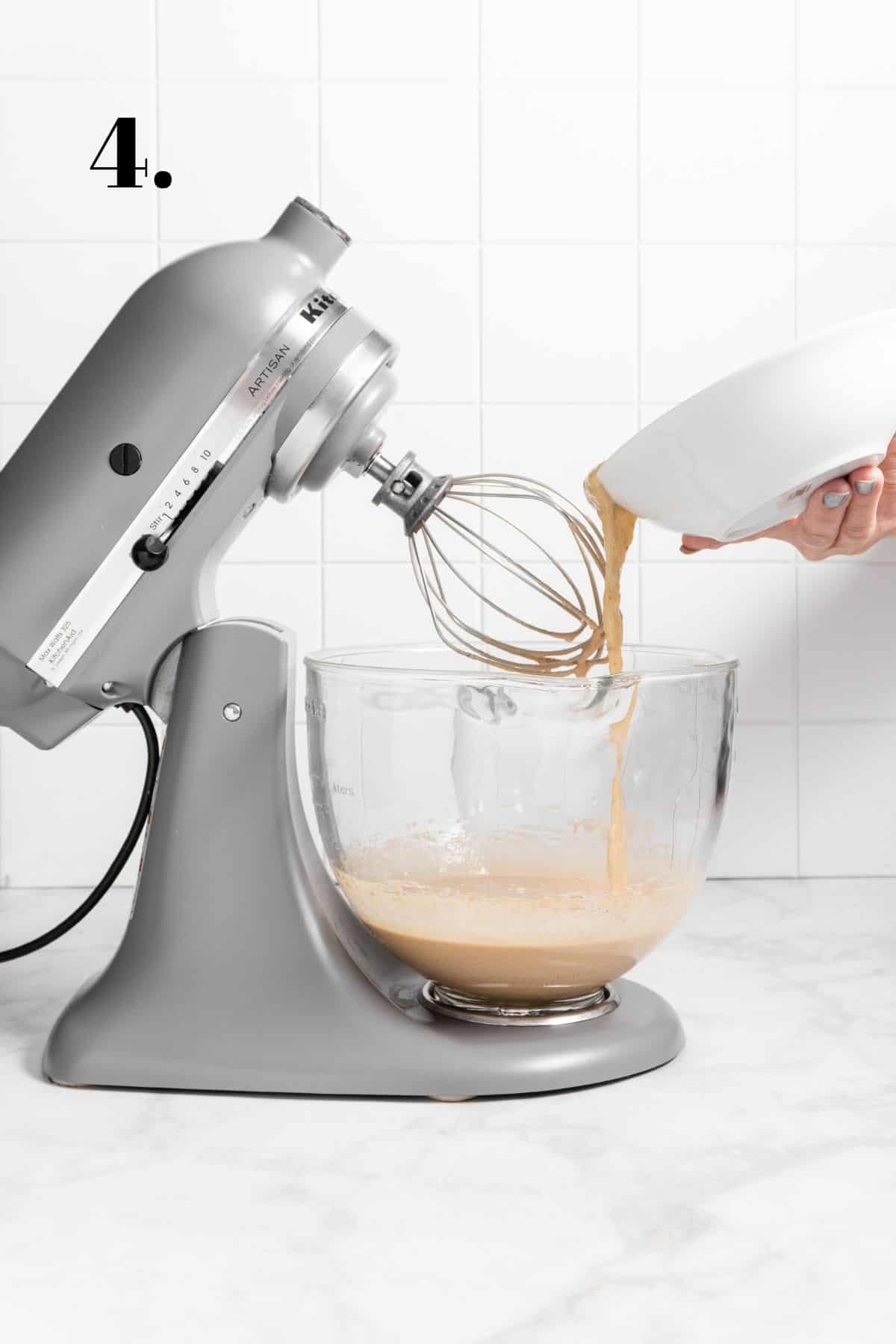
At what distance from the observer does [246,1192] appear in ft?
1.79

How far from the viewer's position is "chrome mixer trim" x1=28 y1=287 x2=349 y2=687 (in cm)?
65

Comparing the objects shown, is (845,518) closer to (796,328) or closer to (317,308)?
(317,308)

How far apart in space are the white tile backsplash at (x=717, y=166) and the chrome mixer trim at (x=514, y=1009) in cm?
70

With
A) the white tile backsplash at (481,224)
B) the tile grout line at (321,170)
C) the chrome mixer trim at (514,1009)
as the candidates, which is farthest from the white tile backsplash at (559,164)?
the chrome mixer trim at (514,1009)

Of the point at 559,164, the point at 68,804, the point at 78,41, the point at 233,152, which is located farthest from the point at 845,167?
Answer: the point at 68,804

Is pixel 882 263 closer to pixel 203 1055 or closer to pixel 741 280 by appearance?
pixel 741 280

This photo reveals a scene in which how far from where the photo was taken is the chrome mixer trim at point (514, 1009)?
674mm

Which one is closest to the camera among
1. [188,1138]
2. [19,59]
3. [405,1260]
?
[405,1260]

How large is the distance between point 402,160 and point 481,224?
0.28ft

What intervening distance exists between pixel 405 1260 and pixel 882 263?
3.08ft

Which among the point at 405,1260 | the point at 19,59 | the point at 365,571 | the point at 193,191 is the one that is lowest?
the point at 405,1260

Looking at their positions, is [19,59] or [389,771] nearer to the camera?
[389,771]

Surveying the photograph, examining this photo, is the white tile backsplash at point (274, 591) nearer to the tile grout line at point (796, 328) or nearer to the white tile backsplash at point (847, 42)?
the tile grout line at point (796, 328)

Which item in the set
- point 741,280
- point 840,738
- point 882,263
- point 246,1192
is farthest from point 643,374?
point 246,1192
